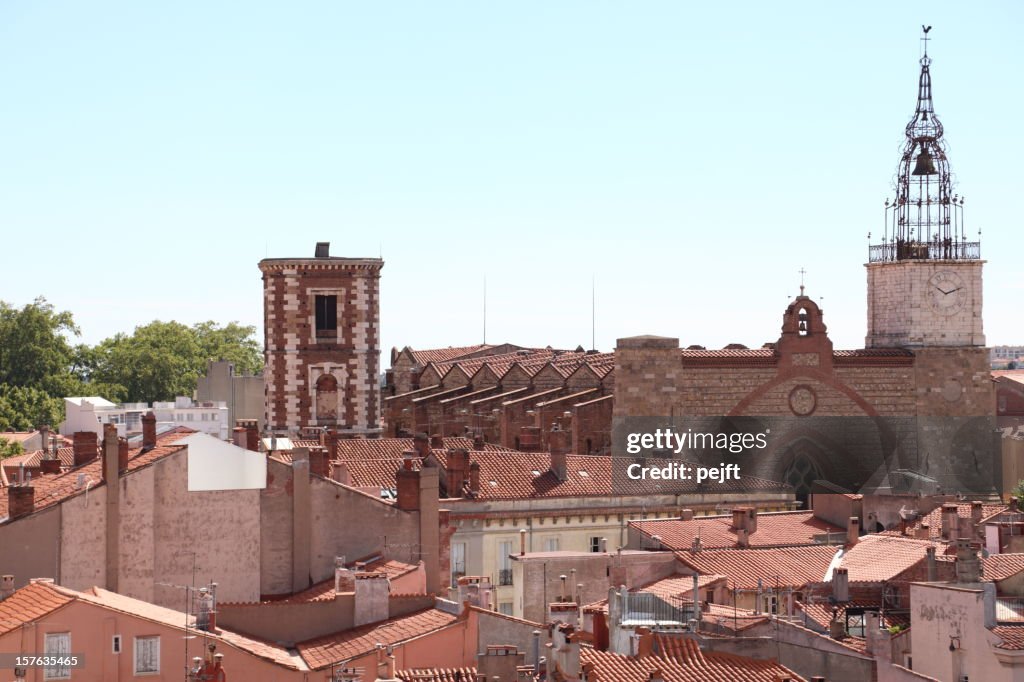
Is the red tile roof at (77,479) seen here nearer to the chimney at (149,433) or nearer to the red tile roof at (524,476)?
the chimney at (149,433)

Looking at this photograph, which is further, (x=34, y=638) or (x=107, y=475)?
(x=107, y=475)

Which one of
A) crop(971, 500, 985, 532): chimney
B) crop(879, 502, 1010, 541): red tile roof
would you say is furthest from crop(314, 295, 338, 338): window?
crop(971, 500, 985, 532): chimney

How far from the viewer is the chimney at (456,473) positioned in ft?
151

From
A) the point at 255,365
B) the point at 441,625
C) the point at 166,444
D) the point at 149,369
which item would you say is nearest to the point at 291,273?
the point at 166,444

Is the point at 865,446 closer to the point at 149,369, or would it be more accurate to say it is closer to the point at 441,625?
the point at 441,625

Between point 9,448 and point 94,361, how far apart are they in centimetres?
5174

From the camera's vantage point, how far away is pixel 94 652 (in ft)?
79.6

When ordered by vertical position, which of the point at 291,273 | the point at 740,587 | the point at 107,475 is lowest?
the point at 740,587

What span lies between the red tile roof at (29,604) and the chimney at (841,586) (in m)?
14.2

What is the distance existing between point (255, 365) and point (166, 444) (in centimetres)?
10608

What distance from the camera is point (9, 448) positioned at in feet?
245

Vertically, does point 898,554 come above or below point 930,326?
below

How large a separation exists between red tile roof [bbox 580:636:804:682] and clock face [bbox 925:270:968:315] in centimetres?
3984

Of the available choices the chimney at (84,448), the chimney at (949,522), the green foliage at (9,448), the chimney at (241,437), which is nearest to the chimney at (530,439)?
the chimney at (949,522)
